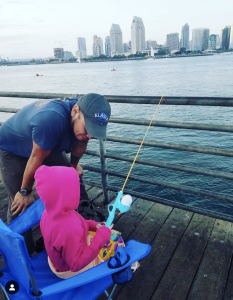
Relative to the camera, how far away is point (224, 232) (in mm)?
2787

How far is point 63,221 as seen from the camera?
159cm

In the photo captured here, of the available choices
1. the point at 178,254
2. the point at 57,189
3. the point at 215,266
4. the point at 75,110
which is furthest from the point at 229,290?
the point at 75,110

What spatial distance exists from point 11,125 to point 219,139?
14812mm

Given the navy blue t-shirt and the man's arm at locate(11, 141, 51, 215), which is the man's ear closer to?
the navy blue t-shirt

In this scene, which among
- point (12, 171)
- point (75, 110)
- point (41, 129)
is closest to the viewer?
point (41, 129)

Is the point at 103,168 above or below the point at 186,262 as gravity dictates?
above

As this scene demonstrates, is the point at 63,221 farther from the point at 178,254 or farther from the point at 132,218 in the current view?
the point at 132,218

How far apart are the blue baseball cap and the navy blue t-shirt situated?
19cm

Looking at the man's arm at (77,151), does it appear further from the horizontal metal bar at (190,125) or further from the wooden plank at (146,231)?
the wooden plank at (146,231)

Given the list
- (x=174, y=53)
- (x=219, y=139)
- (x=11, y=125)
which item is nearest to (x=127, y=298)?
(x=11, y=125)

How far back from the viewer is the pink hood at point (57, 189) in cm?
149

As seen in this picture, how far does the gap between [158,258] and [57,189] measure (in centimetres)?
151

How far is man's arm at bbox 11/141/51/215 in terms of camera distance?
1.93 meters

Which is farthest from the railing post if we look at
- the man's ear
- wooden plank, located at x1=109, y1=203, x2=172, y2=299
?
the man's ear
